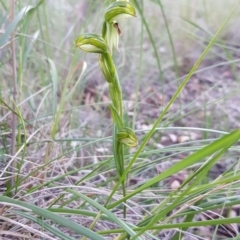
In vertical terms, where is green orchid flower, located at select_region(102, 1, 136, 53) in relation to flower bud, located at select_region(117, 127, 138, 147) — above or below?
above

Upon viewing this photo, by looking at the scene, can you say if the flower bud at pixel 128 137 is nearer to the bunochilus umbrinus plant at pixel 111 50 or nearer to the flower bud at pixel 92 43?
the bunochilus umbrinus plant at pixel 111 50

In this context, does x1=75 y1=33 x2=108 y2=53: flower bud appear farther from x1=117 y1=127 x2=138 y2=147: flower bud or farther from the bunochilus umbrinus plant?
x1=117 y1=127 x2=138 y2=147: flower bud

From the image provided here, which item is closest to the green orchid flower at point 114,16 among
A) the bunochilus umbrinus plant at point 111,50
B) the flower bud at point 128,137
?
the bunochilus umbrinus plant at point 111,50

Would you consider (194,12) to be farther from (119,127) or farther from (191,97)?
(119,127)

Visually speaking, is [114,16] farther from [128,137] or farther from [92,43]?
[128,137]

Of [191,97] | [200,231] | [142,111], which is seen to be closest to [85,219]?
[200,231]

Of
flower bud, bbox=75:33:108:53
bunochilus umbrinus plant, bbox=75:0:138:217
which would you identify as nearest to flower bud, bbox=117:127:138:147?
bunochilus umbrinus plant, bbox=75:0:138:217
